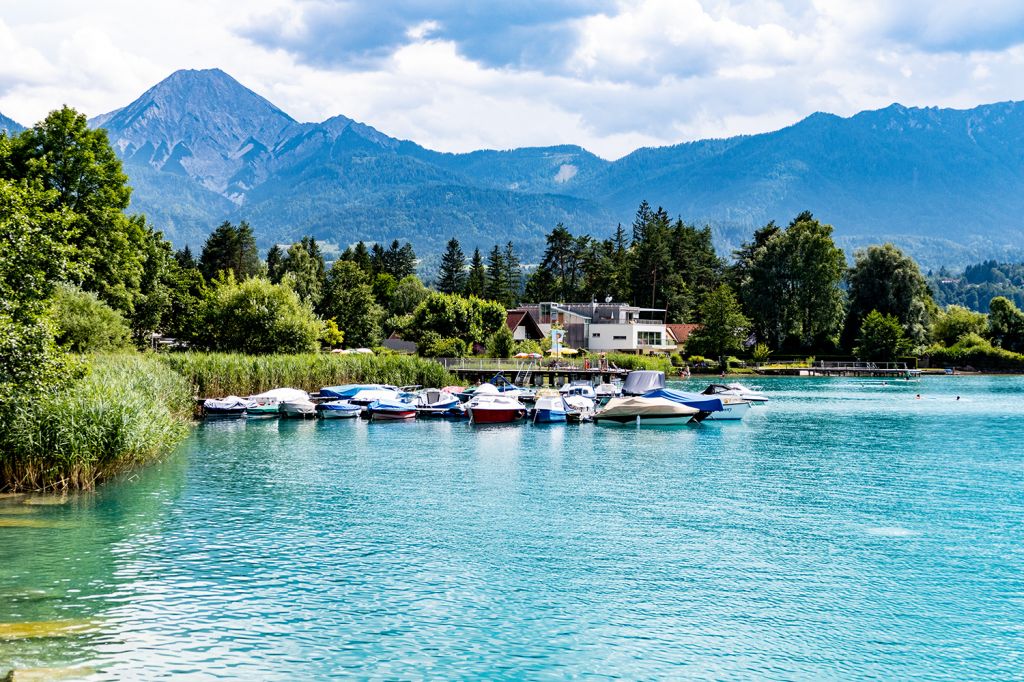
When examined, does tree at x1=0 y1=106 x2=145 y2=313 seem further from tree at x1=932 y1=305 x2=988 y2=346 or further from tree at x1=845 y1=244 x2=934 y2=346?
tree at x1=932 y1=305 x2=988 y2=346

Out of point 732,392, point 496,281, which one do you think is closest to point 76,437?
point 732,392

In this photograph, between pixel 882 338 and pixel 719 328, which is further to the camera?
pixel 719 328

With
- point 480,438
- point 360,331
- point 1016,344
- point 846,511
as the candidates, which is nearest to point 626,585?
point 846,511

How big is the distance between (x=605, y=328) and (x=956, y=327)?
54443 millimetres

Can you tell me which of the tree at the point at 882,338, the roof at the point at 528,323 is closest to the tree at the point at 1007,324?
the tree at the point at 882,338

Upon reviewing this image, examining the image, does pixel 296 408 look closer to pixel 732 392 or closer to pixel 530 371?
pixel 530 371

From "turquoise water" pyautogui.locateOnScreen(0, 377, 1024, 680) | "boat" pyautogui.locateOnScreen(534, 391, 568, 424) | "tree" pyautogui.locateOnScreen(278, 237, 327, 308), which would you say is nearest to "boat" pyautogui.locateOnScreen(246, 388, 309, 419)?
"boat" pyautogui.locateOnScreen(534, 391, 568, 424)

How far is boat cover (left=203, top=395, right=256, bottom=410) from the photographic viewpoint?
2274 inches

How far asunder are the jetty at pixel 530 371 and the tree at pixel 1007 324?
6852cm

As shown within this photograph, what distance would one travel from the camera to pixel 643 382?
69.4 metres

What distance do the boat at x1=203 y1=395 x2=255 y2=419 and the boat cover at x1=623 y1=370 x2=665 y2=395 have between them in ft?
94.7

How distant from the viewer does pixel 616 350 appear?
12306 cm

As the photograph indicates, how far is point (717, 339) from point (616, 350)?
14.2 m

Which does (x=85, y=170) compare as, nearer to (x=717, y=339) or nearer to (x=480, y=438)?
(x=480, y=438)
